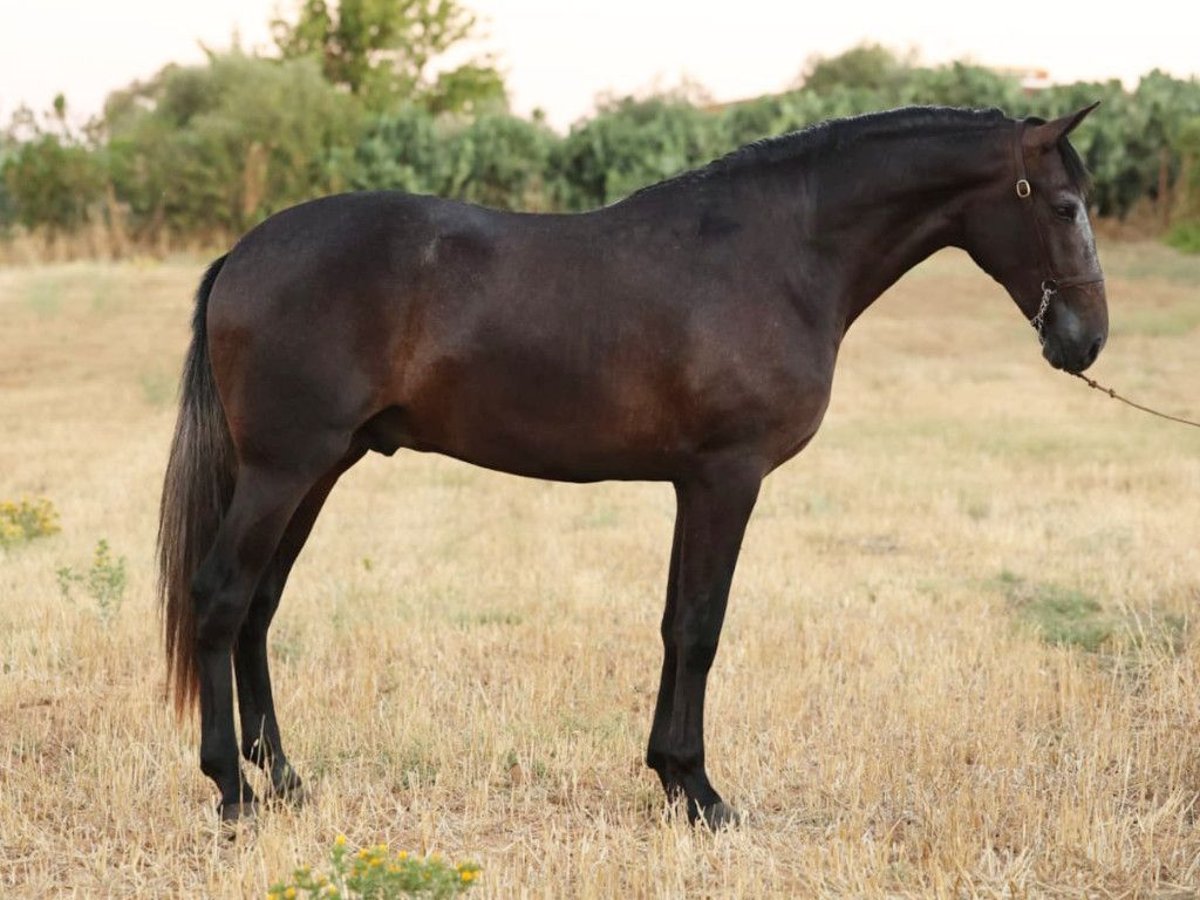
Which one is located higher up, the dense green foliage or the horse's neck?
the dense green foliage

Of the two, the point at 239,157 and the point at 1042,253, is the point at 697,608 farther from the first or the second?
the point at 239,157

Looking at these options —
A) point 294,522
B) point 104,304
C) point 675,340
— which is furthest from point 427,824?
point 104,304

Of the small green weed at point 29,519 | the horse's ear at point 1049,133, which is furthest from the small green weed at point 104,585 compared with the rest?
the horse's ear at point 1049,133

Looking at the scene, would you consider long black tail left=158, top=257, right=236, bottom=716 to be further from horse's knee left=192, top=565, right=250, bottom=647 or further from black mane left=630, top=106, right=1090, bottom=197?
black mane left=630, top=106, right=1090, bottom=197

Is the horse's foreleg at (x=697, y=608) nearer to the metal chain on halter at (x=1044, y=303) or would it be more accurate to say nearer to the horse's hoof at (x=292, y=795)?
the metal chain on halter at (x=1044, y=303)

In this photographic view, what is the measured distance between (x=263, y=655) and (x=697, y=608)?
5.51 ft

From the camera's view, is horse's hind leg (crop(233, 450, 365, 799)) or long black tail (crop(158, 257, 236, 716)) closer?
long black tail (crop(158, 257, 236, 716))

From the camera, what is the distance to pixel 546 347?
4.66 metres

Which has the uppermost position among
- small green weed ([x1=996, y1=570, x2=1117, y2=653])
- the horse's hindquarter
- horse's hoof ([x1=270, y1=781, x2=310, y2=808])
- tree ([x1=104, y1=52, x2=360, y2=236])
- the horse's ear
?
tree ([x1=104, y1=52, x2=360, y2=236])

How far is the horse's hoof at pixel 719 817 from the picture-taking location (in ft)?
15.7

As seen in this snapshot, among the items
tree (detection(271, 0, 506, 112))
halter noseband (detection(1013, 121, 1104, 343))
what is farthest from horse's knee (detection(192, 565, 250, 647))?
tree (detection(271, 0, 506, 112))

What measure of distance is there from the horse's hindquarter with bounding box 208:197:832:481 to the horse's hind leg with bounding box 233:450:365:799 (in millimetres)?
570

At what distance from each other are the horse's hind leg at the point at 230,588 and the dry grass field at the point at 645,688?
21 cm

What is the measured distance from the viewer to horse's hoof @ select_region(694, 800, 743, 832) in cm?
480
